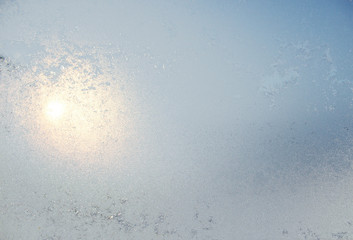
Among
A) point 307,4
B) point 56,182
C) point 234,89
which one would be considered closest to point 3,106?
point 56,182

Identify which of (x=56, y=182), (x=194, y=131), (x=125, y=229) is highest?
(x=194, y=131)

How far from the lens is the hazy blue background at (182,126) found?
1.22 metres

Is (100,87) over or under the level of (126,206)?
over

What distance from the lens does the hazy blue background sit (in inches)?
48.1

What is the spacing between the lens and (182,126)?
126 cm

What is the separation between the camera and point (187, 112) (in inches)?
49.9

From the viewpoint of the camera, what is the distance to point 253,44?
130cm

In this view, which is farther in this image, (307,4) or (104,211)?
(307,4)

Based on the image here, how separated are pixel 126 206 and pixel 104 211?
106mm

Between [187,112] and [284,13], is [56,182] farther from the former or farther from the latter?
[284,13]

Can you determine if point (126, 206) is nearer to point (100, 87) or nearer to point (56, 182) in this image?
point (56, 182)

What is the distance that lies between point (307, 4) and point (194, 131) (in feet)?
2.87

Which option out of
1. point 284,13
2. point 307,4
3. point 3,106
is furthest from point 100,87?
point 307,4

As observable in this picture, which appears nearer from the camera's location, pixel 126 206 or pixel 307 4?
pixel 126 206
